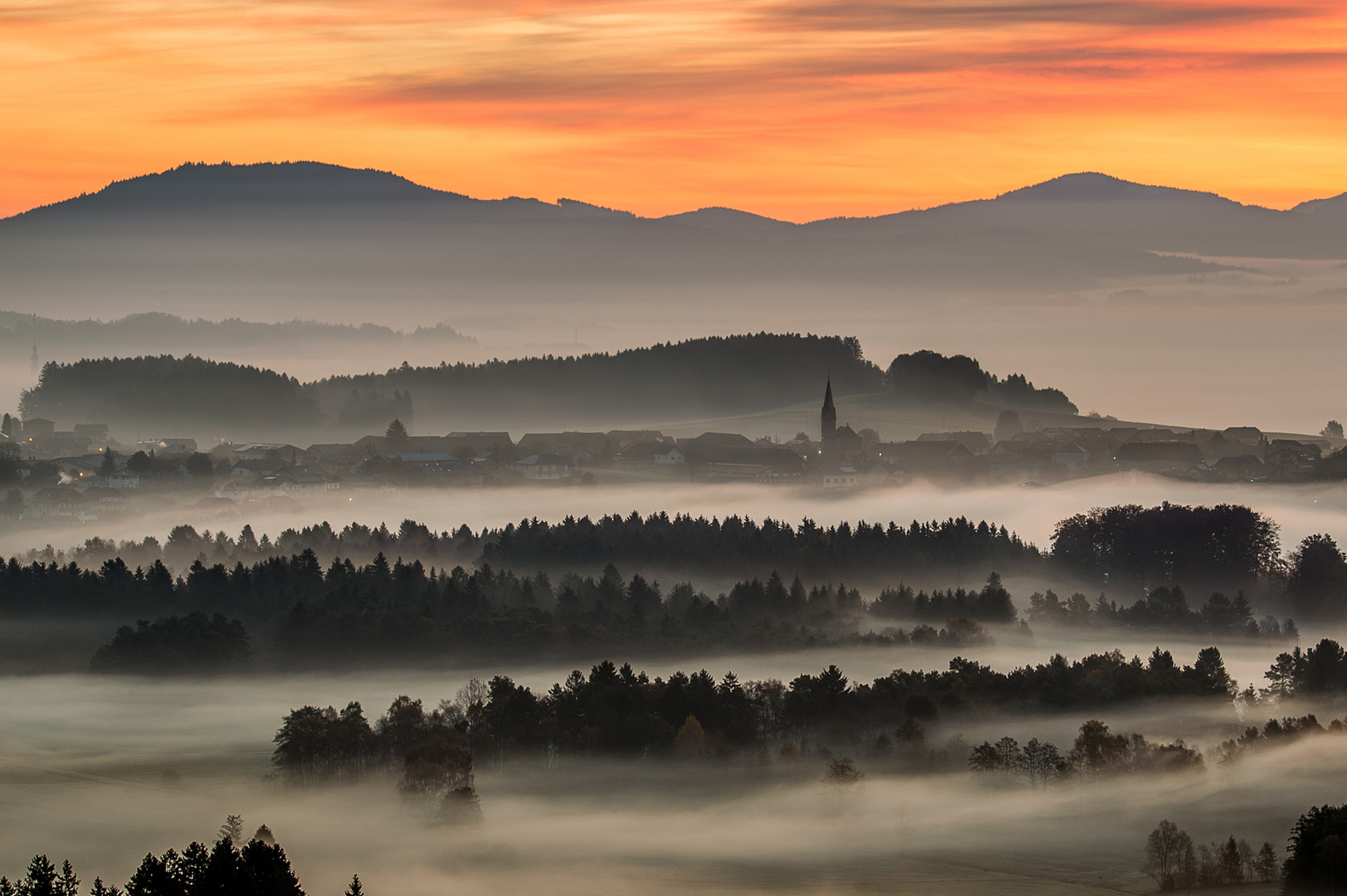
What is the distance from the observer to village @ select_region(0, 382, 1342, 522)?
122m

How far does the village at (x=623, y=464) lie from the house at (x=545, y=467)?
15cm

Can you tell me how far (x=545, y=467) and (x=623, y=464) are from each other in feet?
25.0

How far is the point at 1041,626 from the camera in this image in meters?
70.1

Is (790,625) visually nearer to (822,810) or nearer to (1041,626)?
(1041,626)

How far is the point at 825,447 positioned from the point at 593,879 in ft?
343

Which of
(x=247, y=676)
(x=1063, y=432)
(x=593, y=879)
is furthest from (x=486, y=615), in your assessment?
(x=1063, y=432)

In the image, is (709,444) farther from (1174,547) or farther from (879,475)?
(1174,547)

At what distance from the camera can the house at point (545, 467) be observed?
133 meters

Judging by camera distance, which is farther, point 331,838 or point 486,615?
point 486,615

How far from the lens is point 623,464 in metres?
139

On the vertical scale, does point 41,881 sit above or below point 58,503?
below

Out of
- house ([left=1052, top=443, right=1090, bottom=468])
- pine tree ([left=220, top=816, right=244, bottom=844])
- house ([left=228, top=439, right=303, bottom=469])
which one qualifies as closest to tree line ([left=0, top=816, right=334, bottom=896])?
pine tree ([left=220, top=816, right=244, bottom=844])

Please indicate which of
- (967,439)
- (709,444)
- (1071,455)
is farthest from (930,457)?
(709,444)

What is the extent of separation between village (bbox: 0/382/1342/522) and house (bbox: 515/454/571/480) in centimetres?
Result: 15
